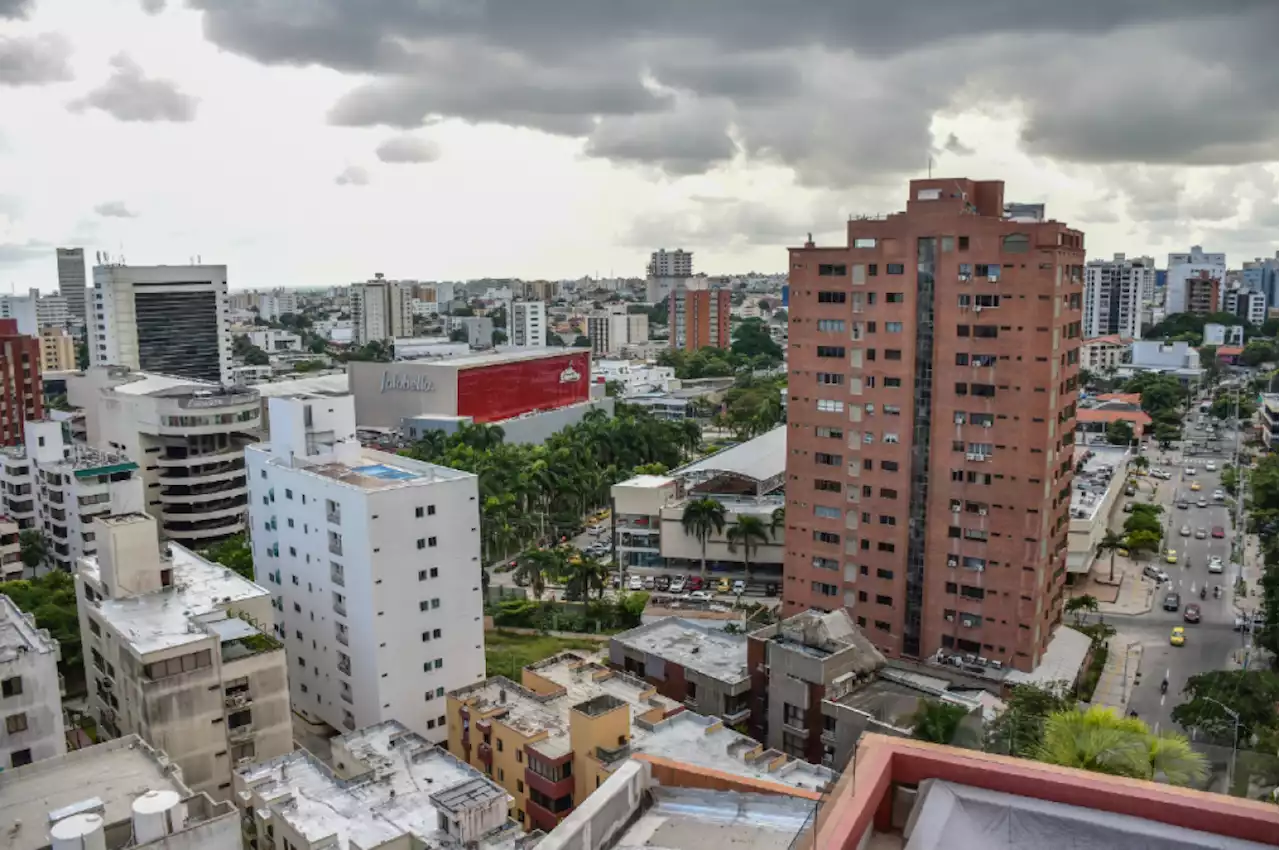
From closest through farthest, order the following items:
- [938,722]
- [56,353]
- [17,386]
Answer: [938,722] → [17,386] → [56,353]

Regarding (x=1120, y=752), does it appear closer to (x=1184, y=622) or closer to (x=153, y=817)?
(x=153, y=817)

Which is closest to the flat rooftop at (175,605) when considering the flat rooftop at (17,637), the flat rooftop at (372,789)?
the flat rooftop at (17,637)

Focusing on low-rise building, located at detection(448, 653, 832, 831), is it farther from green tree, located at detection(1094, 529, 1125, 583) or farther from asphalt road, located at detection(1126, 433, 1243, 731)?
green tree, located at detection(1094, 529, 1125, 583)

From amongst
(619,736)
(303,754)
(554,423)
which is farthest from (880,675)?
(554,423)

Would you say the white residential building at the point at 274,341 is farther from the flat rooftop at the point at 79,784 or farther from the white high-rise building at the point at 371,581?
the flat rooftop at the point at 79,784

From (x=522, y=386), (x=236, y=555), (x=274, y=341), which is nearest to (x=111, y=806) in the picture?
(x=236, y=555)

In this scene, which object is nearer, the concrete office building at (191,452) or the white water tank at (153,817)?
the white water tank at (153,817)

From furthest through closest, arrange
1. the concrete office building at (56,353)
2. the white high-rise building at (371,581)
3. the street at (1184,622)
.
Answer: the concrete office building at (56,353)
the street at (1184,622)
the white high-rise building at (371,581)
